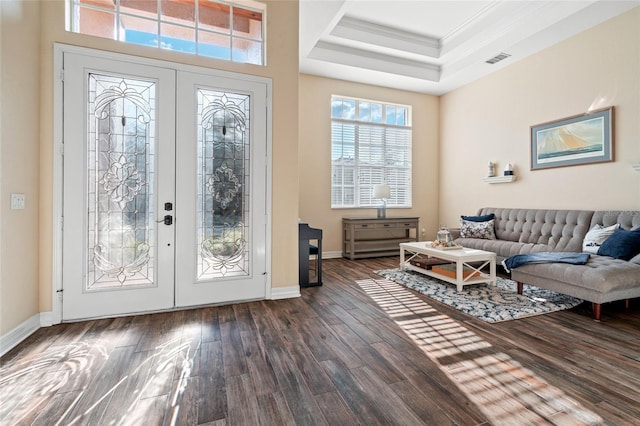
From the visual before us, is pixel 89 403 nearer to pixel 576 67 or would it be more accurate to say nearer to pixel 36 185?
pixel 36 185

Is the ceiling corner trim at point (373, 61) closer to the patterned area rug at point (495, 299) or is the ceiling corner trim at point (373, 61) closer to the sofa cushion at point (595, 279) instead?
the patterned area rug at point (495, 299)

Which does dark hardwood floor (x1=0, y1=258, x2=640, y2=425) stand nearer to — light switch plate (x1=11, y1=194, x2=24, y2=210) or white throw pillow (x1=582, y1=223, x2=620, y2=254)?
white throw pillow (x1=582, y1=223, x2=620, y2=254)

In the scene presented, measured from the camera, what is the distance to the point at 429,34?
5.32m

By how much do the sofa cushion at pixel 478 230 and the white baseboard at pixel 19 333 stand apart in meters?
5.68

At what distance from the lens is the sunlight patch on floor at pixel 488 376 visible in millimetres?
1566

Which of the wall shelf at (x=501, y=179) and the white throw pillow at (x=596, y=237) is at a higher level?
the wall shelf at (x=501, y=179)

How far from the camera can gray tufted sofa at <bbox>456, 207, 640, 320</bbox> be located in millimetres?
2789

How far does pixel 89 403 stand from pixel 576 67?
6.56 metres

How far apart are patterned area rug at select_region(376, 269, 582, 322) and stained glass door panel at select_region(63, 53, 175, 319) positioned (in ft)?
9.76

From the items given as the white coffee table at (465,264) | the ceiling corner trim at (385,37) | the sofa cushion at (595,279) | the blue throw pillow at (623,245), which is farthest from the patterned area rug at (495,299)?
the ceiling corner trim at (385,37)

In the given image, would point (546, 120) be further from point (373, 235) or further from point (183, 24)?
point (183, 24)

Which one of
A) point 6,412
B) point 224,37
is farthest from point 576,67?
point 6,412

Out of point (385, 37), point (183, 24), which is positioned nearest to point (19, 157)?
point (183, 24)

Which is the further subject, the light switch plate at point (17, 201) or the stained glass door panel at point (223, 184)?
the stained glass door panel at point (223, 184)
